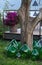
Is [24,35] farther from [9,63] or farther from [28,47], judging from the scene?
[9,63]

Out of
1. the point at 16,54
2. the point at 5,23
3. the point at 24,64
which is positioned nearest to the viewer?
the point at 24,64

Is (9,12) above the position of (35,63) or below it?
above

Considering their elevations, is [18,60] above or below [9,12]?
below

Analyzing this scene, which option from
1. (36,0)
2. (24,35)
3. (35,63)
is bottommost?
(35,63)

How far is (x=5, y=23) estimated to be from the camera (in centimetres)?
949

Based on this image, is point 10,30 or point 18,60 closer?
point 18,60

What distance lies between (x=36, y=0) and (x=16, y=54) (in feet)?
10.3

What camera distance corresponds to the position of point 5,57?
22.6 ft

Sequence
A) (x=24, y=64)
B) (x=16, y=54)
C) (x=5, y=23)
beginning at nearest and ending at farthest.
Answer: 1. (x=24, y=64)
2. (x=16, y=54)
3. (x=5, y=23)

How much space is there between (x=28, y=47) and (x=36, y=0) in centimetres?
305

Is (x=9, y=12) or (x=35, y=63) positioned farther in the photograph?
(x=9, y=12)

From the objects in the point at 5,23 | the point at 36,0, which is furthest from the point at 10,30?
the point at 36,0

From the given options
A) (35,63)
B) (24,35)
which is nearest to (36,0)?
(24,35)

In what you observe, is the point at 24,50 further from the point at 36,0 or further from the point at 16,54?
the point at 36,0
